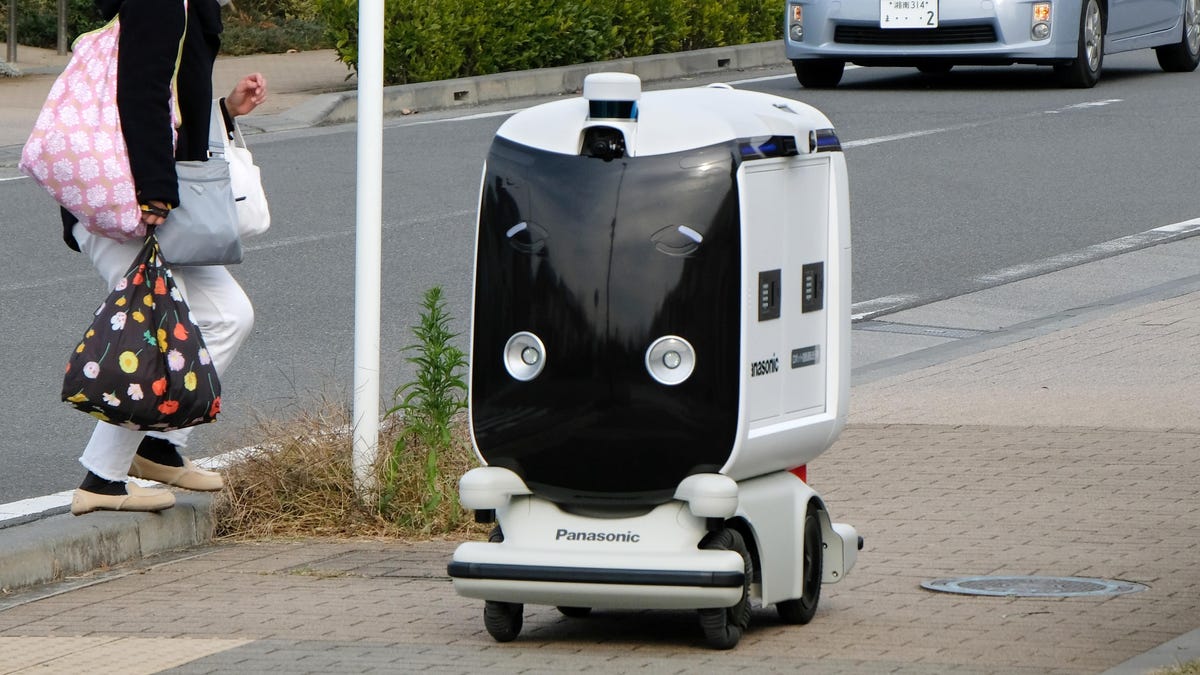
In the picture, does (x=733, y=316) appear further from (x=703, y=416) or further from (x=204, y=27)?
(x=204, y=27)

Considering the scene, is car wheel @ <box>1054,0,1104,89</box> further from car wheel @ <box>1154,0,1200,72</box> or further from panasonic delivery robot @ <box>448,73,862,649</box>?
panasonic delivery robot @ <box>448,73,862,649</box>

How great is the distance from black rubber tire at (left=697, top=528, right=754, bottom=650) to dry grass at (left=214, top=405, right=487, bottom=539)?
4.75 feet

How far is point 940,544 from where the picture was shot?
6180mm

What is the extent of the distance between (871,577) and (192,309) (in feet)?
6.71

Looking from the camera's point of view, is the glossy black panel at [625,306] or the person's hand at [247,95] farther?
the person's hand at [247,95]

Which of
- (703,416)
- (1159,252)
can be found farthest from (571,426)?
(1159,252)

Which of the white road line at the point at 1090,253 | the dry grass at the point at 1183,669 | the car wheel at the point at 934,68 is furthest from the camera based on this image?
the car wheel at the point at 934,68

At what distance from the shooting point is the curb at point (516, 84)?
17.4 metres

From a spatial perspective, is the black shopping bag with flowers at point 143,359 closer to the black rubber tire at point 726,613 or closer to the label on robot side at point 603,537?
the label on robot side at point 603,537

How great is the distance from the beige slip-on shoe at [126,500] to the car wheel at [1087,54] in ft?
44.7

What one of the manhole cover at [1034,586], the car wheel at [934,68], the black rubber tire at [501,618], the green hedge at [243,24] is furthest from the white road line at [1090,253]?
the green hedge at [243,24]

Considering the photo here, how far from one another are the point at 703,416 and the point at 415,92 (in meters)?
13.3

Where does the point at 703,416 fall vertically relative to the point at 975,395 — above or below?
above

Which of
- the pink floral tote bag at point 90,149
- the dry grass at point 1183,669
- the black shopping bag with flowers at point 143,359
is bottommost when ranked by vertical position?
the dry grass at point 1183,669
